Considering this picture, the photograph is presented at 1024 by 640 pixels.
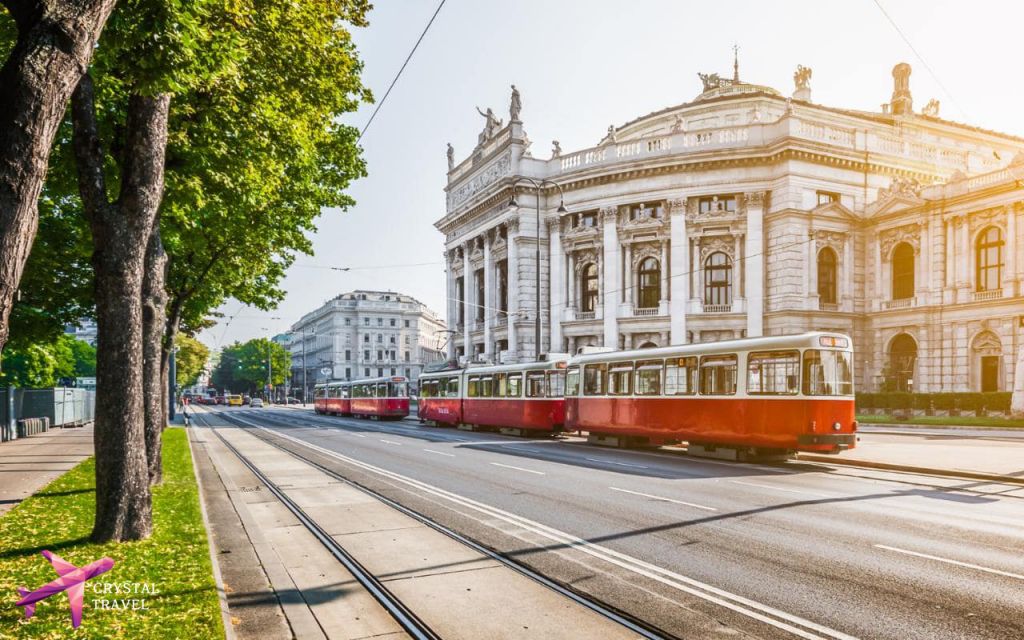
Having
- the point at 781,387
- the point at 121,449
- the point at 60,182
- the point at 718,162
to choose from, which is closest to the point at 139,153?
the point at 121,449

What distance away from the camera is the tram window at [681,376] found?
67.1 feet

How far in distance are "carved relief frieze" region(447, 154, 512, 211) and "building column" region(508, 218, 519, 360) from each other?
4847 millimetres

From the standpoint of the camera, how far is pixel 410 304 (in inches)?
5010

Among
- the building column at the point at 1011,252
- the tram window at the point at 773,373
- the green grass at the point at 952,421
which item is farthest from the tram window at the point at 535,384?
the building column at the point at 1011,252

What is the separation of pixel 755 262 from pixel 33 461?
38603 millimetres

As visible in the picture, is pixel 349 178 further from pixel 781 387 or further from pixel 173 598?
pixel 173 598

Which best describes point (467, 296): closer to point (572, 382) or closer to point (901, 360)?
point (901, 360)

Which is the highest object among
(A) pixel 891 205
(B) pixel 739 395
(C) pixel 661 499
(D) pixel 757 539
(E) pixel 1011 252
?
(A) pixel 891 205

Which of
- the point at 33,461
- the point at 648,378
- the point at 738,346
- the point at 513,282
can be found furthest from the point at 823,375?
→ the point at 513,282

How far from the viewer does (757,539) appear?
9164mm

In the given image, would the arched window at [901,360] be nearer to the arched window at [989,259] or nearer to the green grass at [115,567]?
the arched window at [989,259]

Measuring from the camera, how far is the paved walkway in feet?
43.5

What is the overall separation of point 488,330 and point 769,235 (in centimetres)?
2407

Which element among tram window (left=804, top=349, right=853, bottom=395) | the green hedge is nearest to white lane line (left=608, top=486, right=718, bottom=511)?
tram window (left=804, top=349, right=853, bottom=395)
